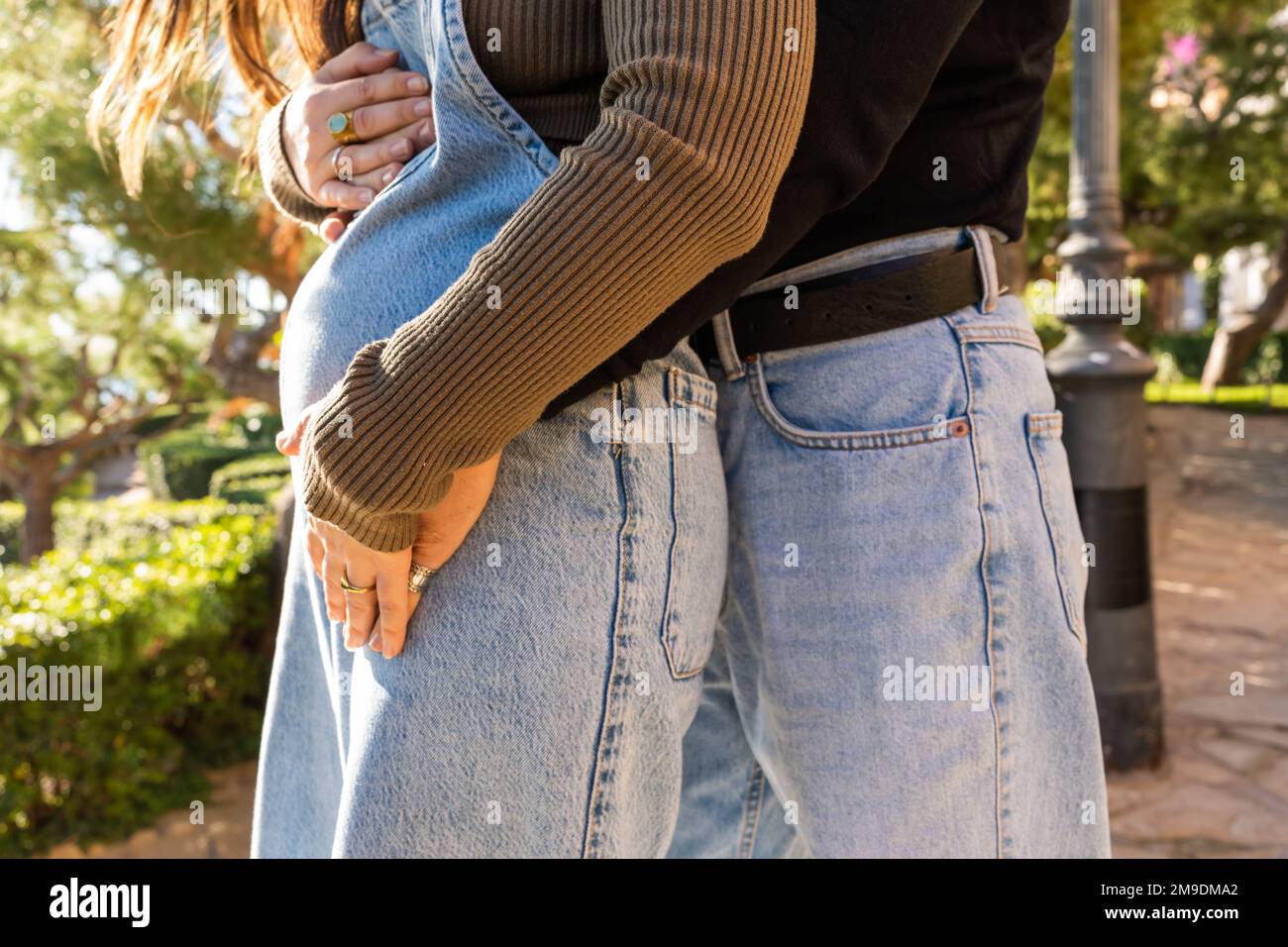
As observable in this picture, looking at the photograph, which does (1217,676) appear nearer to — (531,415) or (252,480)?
(531,415)

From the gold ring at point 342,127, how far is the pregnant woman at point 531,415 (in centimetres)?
2

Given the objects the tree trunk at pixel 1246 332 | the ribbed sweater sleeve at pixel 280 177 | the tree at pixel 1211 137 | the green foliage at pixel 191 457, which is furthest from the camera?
the green foliage at pixel 191 457

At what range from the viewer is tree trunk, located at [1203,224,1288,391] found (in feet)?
48.5

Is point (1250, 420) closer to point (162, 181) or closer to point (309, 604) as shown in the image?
point (162, 181)

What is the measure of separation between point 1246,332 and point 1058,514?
56.2 ft

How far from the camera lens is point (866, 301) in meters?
1.07

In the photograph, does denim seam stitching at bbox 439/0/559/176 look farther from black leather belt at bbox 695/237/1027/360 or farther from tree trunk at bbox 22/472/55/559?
tree trunk at bbox 22/472/55/559

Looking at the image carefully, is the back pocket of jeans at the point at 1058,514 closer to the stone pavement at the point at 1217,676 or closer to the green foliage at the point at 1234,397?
the stone pavement at the point at 1217,676

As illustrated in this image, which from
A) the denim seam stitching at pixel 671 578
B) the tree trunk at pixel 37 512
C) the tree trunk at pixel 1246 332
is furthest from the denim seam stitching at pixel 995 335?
the tree trunk at pixel 1246 332

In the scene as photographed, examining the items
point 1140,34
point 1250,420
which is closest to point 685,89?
point 1140,34

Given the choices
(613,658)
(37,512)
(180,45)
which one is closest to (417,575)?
(613,658)

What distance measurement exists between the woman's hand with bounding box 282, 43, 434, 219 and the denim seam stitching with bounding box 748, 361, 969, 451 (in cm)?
45

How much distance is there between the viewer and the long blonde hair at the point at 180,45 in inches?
50.2
